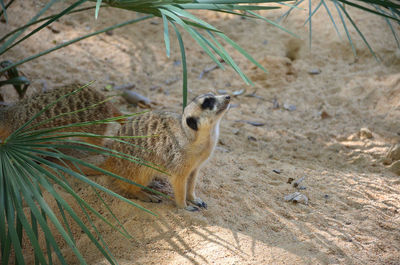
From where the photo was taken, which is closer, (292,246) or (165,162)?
(292,246)

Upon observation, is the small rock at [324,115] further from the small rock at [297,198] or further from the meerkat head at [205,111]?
the meerkat head at [205,111]

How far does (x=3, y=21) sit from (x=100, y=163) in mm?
2943

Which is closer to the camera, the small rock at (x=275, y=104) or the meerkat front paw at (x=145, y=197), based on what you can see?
the meerkat front paw at (x=145, y=197)

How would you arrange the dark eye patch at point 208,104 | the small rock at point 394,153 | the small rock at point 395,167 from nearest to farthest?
the dark eye patch at point 208,104 < the small rock at point 395,167 < the small rock at point 394,153

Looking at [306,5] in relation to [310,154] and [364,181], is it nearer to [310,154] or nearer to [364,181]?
[310,154]

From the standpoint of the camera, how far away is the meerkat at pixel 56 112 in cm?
273

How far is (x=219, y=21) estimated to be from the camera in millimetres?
5957

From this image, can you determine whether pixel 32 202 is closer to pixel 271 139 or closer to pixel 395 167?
pixel 271 139

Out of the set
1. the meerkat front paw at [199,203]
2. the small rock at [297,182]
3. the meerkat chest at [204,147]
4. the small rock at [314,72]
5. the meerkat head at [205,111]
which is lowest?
the small rock at [297,182]

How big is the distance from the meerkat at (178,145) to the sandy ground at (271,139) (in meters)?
0.14

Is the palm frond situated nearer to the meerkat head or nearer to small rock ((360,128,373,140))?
the meerkat head

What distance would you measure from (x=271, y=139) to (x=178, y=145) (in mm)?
1571


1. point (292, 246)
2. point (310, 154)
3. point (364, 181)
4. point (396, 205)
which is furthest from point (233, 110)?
point (292, 246)

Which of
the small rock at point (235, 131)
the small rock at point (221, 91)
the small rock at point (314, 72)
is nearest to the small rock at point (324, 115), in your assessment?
the small rock at point (314, 72)
